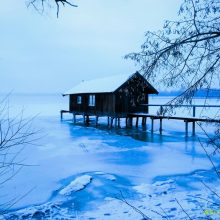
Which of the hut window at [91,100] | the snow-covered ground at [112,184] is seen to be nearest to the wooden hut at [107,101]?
the hut window at [91,100]

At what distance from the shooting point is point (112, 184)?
10695 mm

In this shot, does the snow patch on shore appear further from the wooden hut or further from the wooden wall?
the wooden wall

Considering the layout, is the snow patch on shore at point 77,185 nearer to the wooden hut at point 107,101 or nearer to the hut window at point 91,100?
the wooden hut at point 107,101

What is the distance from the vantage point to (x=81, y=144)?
20062 millimetres

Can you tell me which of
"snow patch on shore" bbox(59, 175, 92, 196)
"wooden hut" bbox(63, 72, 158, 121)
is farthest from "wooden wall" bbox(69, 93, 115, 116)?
"snow patch on shore" bbox(59, 175, 92, 196)

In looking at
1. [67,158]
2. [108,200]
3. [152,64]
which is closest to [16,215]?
[108,200]

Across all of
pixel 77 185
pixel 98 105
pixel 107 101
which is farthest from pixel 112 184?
pixel 98 105

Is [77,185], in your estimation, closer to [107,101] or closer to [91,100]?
[107,101]

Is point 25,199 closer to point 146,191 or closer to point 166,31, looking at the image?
point 146,191

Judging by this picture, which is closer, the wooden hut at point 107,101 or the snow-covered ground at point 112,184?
the snow-covered ground at point 112,184

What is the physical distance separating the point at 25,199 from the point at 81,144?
1092 cm

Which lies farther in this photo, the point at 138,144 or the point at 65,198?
the point at 138,144

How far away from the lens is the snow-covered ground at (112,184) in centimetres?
812

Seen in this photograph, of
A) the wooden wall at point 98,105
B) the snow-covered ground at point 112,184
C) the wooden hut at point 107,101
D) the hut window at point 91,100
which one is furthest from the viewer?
the hut window at point 91,100
